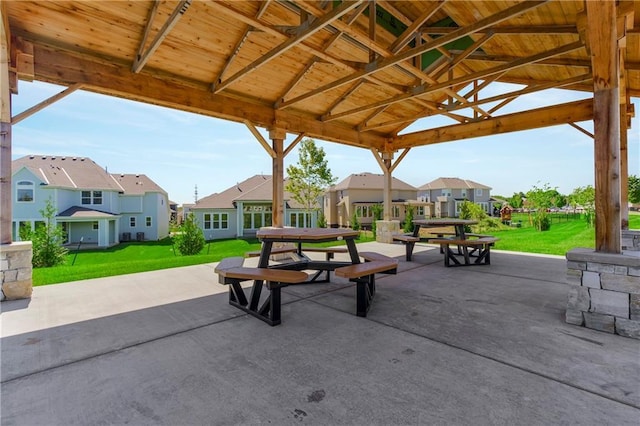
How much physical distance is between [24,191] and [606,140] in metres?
23.9

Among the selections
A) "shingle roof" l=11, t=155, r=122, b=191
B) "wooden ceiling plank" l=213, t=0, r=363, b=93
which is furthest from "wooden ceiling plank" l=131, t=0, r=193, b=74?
"shingle roof" l=11, t=155, r=122, b=191

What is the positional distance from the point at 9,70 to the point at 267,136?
14.6 feet

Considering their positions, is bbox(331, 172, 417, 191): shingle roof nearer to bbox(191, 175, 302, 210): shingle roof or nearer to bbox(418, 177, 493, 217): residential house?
bbox(191, 175, 302, 210): shingle roof

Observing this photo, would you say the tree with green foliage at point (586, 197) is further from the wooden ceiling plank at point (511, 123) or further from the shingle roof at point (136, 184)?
the shingle roof at point (136, 184)

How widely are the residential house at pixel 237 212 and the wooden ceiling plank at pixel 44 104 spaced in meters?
16.9

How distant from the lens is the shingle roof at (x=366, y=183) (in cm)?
2694

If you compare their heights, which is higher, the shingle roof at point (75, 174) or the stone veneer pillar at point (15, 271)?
the shingle roof at point (75, 174)

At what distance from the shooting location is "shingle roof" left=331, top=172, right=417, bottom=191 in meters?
26.9

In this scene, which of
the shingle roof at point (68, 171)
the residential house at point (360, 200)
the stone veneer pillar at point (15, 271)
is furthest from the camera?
the residential house at point (360, 200)

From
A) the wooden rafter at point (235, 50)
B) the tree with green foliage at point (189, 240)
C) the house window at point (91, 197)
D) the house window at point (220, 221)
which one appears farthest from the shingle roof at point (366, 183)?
the wooden rafter at point (235, 50)

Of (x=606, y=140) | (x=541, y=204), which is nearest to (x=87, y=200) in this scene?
(x=606, y=140)

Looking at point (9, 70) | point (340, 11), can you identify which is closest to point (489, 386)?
point (340, 11)

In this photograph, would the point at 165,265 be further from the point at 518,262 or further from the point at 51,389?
the point at 518,262

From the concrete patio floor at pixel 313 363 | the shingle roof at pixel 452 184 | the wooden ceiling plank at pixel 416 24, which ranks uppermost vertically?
the shingle roof at pixel 452 184
